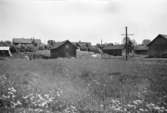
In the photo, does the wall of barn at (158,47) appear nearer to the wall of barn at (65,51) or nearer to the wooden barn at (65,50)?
the wooden barn at (65,50)

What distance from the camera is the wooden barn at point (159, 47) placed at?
44.3m

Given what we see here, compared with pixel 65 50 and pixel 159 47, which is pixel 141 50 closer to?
pixel 159 47

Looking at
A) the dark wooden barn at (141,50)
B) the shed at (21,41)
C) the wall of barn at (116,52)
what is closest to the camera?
the wall of barn at (116,52)

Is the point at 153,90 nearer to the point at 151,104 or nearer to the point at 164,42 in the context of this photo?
the point at 151,104

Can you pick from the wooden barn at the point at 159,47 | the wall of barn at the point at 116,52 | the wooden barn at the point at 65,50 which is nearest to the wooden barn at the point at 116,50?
the wall of barn at the point at 116,52

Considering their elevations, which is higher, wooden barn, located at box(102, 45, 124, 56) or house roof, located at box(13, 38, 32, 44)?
house roof, located at box(13, 38, 32, 44)

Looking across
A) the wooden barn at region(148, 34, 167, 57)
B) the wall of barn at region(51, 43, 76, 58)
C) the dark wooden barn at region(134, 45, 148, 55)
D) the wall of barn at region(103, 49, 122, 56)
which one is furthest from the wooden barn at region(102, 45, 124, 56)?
the wall of barn at region(51, 43, 76, 58)

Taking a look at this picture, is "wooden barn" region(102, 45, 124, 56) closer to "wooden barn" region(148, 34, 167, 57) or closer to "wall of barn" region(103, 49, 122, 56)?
"wall of barn" region(103, 49, 122, 56)

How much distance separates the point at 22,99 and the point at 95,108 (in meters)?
3.27

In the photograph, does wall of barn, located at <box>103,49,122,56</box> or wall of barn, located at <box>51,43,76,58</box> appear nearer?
wall of barn, located at <box>51,43,76,58</box>

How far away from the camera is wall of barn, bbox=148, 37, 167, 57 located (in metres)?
44.5

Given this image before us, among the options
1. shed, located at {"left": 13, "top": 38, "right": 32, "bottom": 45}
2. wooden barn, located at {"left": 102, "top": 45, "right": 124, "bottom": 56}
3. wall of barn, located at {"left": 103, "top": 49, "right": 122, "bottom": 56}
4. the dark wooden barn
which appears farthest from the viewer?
shed, located at {"left": 13, "top": 38, "right": 32, "bottom": 45}

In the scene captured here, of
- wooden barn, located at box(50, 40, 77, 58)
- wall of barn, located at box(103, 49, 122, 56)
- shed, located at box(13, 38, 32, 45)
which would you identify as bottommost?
wall of barn, located at box(103, 49, 122, 56)

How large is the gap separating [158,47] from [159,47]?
0.30 meters
